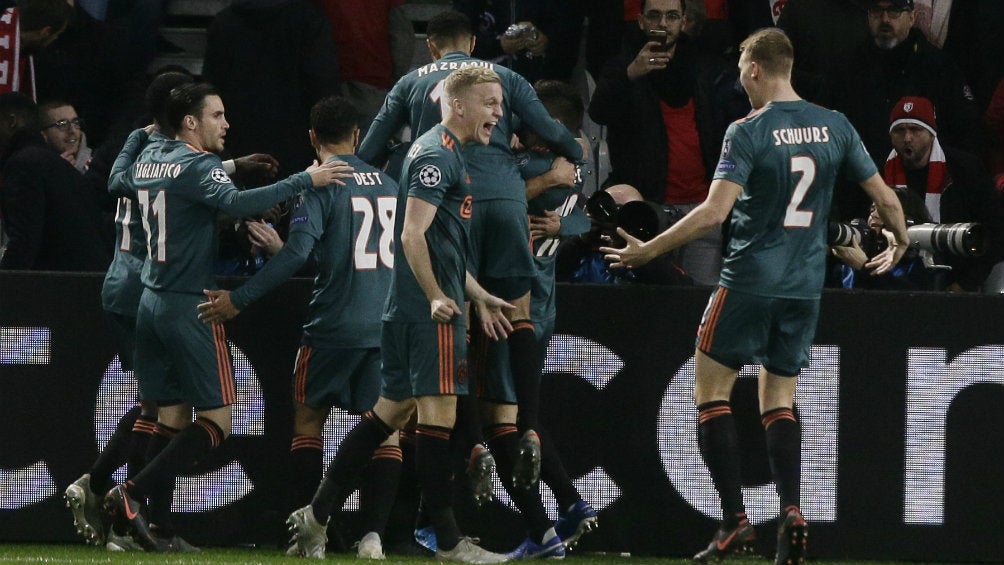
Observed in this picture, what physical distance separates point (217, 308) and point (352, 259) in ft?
1.98

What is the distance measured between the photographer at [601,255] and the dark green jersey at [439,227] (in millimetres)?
1098

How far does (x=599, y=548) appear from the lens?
7758 millimetres

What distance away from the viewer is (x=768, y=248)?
6.95 metres

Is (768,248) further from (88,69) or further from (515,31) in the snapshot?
(88,69)

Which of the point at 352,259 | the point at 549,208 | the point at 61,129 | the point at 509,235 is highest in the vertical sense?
the point at 61,129

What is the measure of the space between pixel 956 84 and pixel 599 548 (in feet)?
12.6

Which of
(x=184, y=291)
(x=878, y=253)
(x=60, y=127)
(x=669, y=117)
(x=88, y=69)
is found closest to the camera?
(x=184, y=291)

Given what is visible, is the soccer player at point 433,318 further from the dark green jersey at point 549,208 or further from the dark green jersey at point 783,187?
the dark green jersey at point 783,187

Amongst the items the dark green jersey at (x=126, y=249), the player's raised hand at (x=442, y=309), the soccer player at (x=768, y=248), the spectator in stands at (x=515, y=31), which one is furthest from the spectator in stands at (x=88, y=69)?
the soccer player at (x=768, y=248)

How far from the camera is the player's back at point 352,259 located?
7422 millimetres

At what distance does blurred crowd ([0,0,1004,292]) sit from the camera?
8.49m

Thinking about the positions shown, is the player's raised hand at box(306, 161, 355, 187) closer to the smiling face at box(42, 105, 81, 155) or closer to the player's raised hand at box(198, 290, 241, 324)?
the player's raised hand at box(198, 290, 241, 324)

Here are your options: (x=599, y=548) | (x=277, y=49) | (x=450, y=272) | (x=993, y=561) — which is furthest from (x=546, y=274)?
(x=277, y=49)

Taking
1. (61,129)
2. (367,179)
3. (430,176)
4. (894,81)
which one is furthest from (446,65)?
(894,81)
